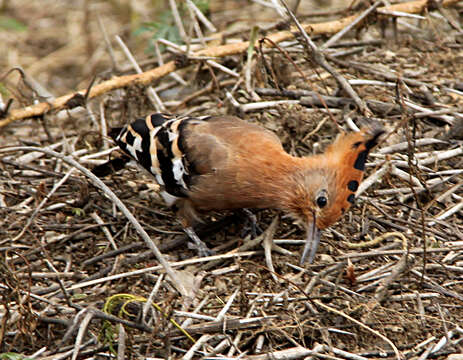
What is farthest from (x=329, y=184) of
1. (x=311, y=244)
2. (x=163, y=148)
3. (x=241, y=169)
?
(x=163, y=148)

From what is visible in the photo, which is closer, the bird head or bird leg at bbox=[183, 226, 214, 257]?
the bird head

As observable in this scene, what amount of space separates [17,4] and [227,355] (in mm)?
6467

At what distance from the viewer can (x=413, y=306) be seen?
12.7 feet

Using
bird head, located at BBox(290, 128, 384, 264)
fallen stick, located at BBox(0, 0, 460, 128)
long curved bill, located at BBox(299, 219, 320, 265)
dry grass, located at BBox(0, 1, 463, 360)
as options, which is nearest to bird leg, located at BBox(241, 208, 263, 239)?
dry grass, located at BBox(0, 1, 463, 360)

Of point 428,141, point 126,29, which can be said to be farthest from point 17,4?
point 428,141

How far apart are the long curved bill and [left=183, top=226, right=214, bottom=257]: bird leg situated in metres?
0.61

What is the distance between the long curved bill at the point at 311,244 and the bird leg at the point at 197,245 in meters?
0.61

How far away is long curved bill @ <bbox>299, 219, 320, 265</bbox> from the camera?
418cm

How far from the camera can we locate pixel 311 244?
4.20m

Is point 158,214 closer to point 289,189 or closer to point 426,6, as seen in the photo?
point 289,189

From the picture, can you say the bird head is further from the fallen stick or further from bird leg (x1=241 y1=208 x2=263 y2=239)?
the fallen stick

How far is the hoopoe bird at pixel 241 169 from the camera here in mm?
4195

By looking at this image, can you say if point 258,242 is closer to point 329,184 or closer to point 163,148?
point 329,184

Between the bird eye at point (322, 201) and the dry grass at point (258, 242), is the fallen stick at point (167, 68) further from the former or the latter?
the bird eye at point (322, 201)
